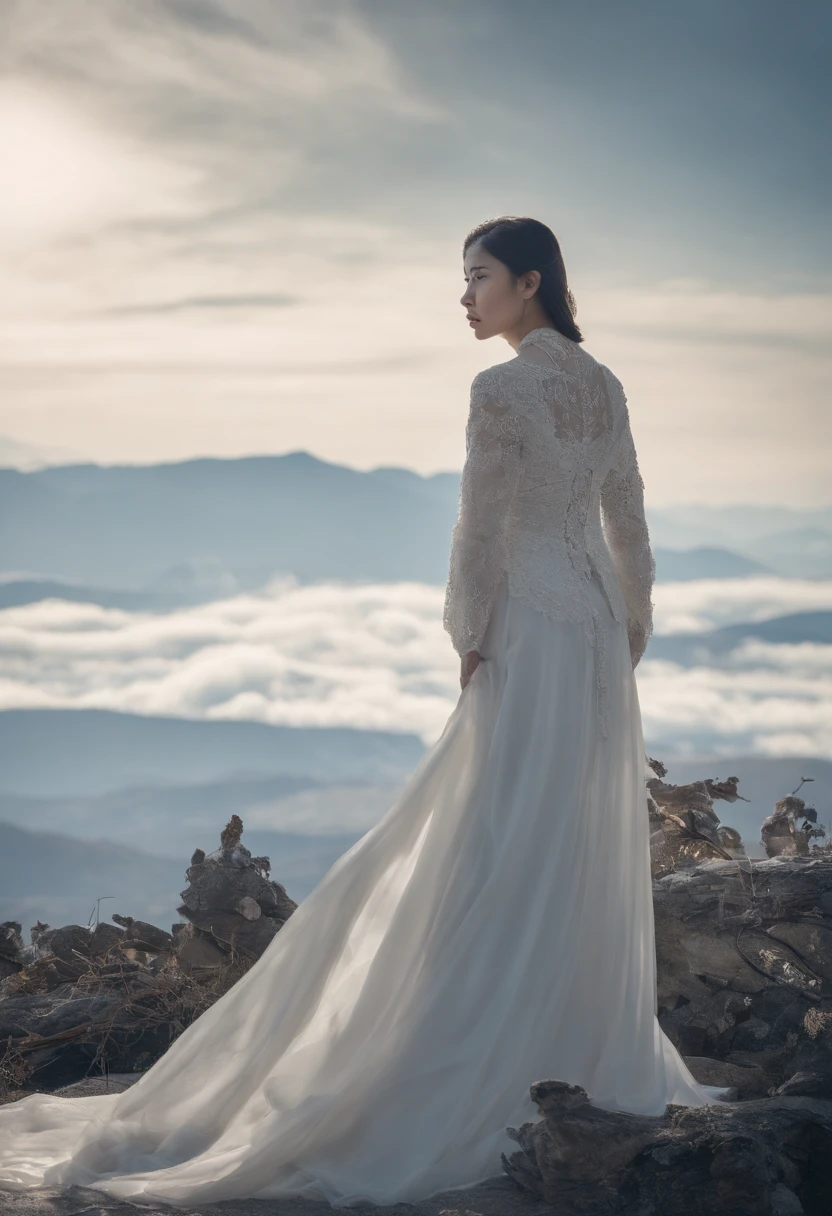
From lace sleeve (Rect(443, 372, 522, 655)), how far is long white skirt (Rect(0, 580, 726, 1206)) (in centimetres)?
10

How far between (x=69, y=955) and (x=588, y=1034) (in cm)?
294

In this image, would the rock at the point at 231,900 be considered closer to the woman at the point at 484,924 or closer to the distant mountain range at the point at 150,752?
the woman at the point at 484,924

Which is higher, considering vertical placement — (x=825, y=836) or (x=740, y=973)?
(x=825, y=836)

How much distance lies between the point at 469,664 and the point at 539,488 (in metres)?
0.58

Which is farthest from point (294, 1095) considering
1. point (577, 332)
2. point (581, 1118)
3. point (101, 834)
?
point (101, 834)

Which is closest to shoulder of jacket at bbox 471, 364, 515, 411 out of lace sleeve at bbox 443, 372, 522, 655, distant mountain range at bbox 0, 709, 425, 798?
lace sleeve at bbox 443, 372, 522, 655

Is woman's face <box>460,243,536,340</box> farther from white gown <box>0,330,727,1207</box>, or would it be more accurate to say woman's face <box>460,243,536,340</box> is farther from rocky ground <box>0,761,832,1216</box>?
rocky ground <box>0,761,832,1216</box>

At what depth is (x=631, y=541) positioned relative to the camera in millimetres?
4148

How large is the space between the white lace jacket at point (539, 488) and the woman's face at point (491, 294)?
122 millimetres

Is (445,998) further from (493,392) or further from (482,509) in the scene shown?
(493,392)

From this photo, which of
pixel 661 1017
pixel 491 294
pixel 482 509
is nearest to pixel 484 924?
pixel 482 509

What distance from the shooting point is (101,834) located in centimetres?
10469

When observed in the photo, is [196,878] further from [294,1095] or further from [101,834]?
[101,834]

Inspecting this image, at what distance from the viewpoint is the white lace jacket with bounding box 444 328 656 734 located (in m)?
3.62
